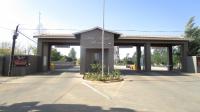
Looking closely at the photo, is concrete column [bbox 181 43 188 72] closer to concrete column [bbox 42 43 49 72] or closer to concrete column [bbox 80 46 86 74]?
concrete column [bbox 80 46 86 74]

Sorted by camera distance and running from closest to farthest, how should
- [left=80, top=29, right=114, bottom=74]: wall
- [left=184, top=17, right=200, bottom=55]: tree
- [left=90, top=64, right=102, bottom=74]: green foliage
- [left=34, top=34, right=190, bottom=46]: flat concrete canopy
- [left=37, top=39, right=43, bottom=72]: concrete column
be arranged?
[left=90, top=64, right=102, bottom=74]: green foliage < [left=80, top=29, right=114, bottom=74]: wall < [left=34, top=34, right=190, bottom=46]: flat concrete canopy < [left=37, top=39, right=43, bottom=72]: concrete column < [left=184, top=17, right=200, bottom=55]: tree

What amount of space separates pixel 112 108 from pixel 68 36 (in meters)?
27.4

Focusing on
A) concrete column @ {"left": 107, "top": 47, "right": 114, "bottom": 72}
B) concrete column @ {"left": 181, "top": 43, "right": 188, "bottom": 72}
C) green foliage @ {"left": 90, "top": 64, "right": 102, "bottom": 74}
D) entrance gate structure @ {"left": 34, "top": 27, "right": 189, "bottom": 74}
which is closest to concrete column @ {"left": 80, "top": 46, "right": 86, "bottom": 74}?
entrance gate structure @ {"left": 34, "top": 27, "right": 189, "bottom": 74}

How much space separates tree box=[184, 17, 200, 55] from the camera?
1816 inches

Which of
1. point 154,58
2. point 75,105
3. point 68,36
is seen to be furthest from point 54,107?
point 154,58

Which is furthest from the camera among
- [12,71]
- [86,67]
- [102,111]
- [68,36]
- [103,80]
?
[68,36]

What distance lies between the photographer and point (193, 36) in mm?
48781

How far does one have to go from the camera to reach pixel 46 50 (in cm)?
3916

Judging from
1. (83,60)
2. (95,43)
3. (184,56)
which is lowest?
(83,60)

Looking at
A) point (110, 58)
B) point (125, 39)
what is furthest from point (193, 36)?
point (110, 58)

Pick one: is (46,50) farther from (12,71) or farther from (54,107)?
(54,107)

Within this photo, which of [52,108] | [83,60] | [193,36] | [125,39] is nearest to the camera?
[52,108]

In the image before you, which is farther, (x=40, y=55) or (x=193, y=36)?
(x=193, y=36)

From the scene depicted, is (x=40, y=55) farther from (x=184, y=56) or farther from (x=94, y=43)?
(x=184, y=56)
